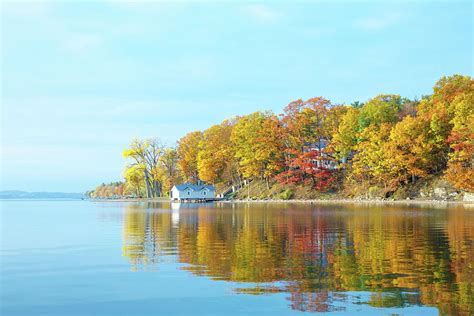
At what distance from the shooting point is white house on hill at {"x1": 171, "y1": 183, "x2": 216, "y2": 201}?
123750 mm

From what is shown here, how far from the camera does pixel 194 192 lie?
124 m

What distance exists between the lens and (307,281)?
1327cm

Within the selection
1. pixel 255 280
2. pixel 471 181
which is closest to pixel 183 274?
pixel 255 280

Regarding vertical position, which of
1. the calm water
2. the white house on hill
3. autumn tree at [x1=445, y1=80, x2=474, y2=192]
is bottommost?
the calm water

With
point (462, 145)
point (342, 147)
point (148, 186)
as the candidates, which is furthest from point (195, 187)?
point (462, 145)

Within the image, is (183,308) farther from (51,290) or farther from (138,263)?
(138,263)

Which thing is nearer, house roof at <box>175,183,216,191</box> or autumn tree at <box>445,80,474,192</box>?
autumn tree at <box>445,80,474,192</box>

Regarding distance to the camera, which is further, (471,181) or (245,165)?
(245,165)

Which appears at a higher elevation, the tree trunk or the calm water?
the tree trunk

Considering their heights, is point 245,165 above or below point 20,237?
above

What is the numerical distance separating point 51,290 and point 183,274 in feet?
12.3

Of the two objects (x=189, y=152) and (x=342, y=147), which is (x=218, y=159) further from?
(x=342, y=147)

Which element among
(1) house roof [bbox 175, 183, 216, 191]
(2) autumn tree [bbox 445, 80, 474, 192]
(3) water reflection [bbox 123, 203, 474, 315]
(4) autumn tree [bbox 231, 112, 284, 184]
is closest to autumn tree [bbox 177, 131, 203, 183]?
(1) house roof [bbox 175, 183, 216, 191]

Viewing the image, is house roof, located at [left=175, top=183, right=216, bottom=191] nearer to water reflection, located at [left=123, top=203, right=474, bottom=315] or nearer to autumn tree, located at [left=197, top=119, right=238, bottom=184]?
autumn tree, located at [left=197, top=119, right=238, bottom=184]
